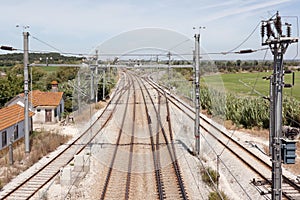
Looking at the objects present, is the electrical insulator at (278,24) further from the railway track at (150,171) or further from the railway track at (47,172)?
the railway track at (47,172)

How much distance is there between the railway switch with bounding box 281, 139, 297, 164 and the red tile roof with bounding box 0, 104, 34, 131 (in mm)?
10671

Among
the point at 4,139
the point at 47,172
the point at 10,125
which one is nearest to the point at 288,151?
the point at 47,172

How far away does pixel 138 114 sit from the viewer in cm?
2269

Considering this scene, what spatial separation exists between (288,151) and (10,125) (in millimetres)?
11377

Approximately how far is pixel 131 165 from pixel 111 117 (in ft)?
33.4

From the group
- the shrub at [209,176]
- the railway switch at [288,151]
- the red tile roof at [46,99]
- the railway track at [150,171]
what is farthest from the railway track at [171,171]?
the red tile roof at [46,99]

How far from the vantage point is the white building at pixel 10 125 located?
14270 mm

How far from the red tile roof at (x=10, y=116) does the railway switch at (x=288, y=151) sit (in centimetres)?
1067

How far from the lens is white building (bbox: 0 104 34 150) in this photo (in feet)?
46.8

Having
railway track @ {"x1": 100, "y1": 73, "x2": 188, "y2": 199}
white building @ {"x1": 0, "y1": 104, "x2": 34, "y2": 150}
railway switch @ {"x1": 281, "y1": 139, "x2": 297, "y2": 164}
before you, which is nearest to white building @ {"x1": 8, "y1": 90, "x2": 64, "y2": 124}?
white building @ {"x1": 0, "y1": 104, "x2": 34, "y2": 150}

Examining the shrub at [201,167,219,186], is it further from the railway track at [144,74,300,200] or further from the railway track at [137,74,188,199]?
the railway track at [144,74,300,200]

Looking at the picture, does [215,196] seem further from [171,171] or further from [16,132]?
[16,132]

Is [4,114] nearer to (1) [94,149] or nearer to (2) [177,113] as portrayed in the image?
(1) [94,149]

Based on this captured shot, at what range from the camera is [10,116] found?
51.7ft
